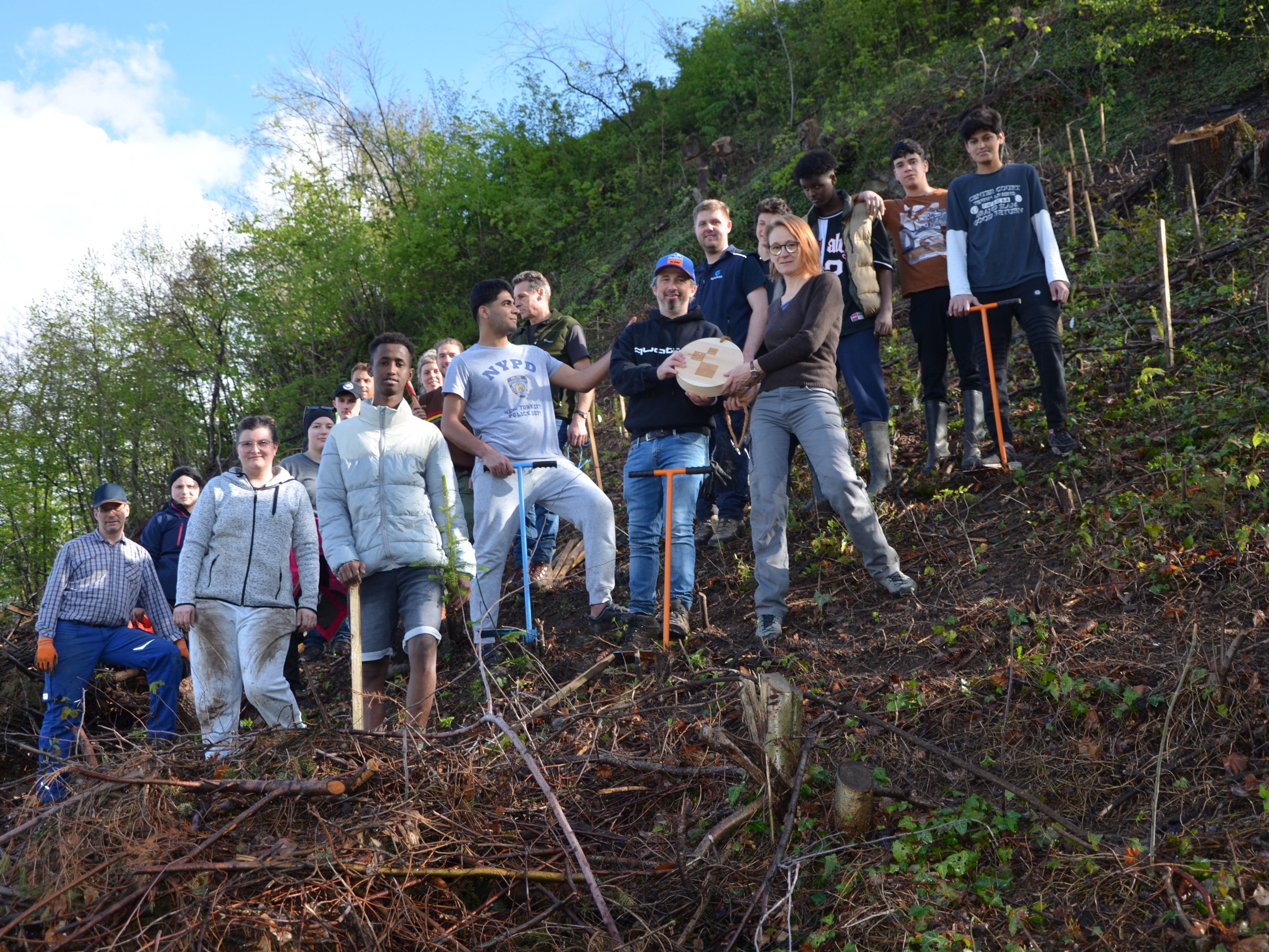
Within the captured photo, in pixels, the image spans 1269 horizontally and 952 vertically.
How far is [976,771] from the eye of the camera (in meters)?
3.43

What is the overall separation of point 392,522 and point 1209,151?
852 centimetres

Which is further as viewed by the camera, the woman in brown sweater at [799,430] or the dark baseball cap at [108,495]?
the dark baseball cap at [108,495]

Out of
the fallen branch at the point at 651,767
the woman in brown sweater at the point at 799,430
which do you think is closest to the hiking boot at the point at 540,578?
the woman in brown sweater at the point at 799,430

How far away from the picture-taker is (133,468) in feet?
70.5

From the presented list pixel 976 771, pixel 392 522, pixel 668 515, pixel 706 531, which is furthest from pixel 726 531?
pixel 976 771

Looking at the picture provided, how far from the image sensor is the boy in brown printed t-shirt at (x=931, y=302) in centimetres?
612

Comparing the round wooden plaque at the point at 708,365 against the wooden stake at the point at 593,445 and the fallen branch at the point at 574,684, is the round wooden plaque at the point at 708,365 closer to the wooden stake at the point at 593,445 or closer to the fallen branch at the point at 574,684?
the wooden stake at the point at 593,445

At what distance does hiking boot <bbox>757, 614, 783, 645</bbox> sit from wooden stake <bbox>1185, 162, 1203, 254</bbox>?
5.60 meters

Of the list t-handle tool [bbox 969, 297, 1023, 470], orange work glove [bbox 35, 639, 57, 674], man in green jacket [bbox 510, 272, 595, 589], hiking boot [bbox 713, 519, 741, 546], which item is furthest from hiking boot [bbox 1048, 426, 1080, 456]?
orange work glove [bbox 35, 639, 57, 674]

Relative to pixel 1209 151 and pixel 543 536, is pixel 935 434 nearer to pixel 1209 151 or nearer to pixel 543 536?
pixel 543 536

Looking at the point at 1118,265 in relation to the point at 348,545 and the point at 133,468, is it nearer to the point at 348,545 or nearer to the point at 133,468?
the point at 348,545

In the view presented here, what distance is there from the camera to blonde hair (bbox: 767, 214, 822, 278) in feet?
17.0

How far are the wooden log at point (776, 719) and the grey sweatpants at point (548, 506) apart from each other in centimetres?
216

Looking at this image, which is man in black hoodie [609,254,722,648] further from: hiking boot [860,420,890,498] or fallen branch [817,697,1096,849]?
fallen branch [817,697,1096,849]
